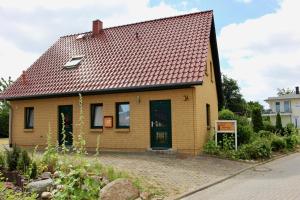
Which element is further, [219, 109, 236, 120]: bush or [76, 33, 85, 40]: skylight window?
[76, 33, 85, 40]: skylight window

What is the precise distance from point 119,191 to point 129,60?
11609 mm

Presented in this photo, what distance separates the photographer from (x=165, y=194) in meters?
9.55

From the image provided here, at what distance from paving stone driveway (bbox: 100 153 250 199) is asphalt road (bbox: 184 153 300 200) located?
512 millimetres

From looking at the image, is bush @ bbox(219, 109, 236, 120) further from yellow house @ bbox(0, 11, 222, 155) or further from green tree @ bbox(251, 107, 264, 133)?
green tree @ bbox(251, 107, 264, 133)

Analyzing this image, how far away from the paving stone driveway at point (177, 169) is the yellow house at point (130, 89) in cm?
146

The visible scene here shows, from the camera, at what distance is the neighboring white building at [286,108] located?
62812 millimetres

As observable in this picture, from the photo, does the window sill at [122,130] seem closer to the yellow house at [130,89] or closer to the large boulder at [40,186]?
the yellow house at [130,89]

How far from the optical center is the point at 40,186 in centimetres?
865

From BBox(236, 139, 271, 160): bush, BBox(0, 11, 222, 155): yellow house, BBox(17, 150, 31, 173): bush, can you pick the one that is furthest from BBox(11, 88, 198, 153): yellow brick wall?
BBox(17, 150, 31, 173): bush

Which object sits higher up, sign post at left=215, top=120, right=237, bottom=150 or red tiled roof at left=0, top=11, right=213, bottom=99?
red tiled roof at left=0, top=11, right=213, bottom=99

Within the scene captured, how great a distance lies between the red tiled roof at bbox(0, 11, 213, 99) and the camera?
1730 centimetres

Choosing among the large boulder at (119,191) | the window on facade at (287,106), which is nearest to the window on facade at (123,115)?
the large boulder at (119,191)

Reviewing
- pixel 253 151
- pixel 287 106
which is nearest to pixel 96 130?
pixel 253 151

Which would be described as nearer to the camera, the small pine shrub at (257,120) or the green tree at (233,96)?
the small pine shrub at (257,120)
